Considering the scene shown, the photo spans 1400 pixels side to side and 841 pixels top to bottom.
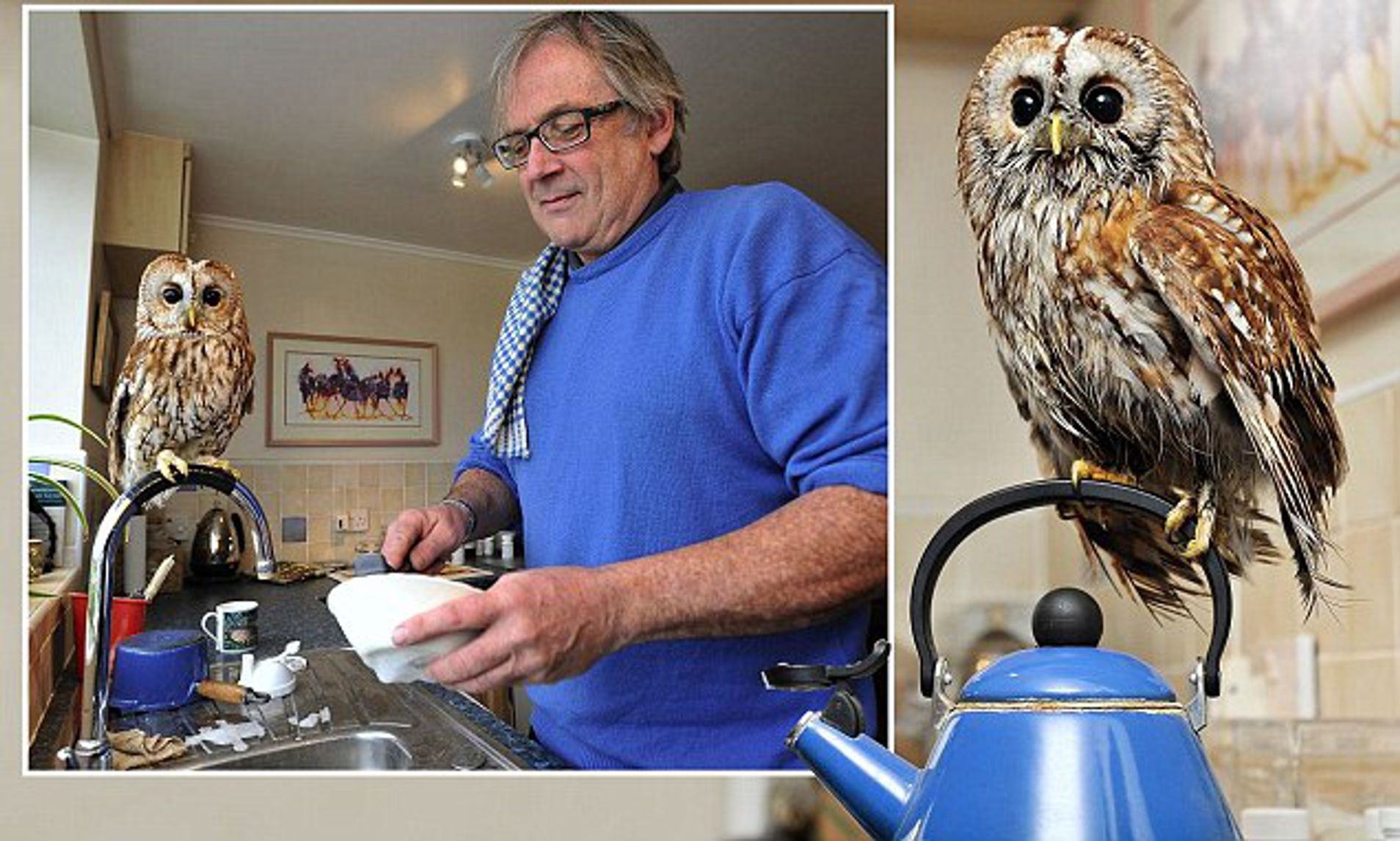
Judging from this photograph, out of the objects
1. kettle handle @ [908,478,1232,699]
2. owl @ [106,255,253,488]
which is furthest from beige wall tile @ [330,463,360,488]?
kettle handle @ [908,478,1232,699]

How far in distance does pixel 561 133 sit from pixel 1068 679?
0.75m

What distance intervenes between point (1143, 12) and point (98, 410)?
3.44 feet

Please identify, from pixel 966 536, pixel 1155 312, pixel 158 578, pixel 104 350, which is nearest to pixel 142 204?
pixel 104 350

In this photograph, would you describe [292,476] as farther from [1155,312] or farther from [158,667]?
[1155,312]

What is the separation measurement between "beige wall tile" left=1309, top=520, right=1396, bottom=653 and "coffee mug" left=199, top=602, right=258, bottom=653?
96 cm

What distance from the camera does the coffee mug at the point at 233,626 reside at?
1145mm

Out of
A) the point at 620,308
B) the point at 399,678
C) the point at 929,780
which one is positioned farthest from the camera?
the point at 620,308

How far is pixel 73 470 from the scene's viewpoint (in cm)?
116

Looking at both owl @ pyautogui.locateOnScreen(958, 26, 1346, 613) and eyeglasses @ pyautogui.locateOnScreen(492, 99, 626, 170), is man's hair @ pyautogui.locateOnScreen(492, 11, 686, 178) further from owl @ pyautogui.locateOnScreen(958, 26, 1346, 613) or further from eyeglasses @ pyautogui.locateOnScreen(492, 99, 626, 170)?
owl @ pyautogui.locateOnScreen(958, 26, 1346, 613)

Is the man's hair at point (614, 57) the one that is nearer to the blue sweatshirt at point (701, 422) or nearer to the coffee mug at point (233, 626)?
the blue sweatshirt at point (701, 422)

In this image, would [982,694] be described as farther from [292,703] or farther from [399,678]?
[292,703]

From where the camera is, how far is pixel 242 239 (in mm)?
1158

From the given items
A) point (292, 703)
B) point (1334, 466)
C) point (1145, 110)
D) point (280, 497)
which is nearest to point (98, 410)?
point (280, 497)

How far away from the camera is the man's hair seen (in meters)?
1.16
